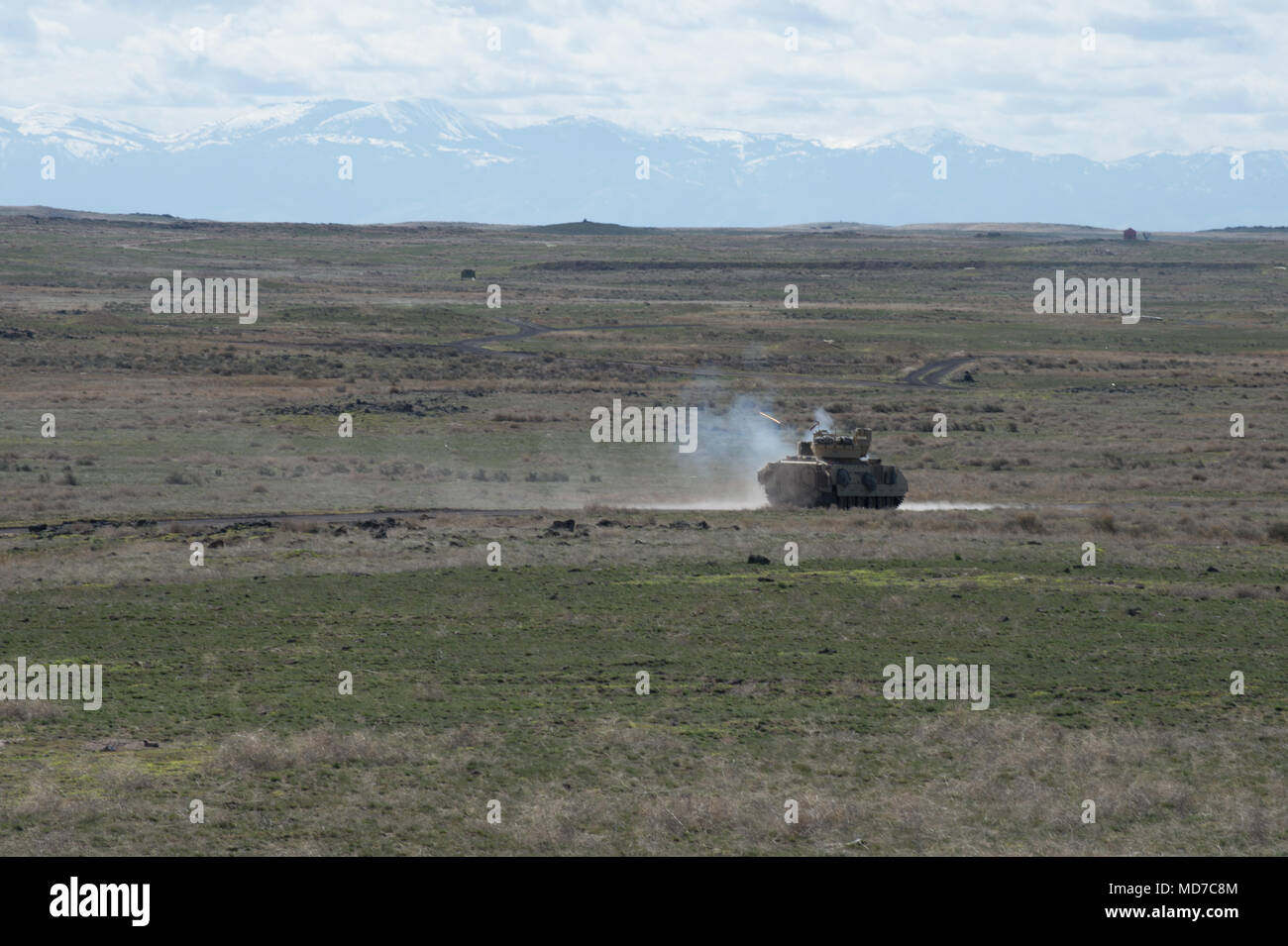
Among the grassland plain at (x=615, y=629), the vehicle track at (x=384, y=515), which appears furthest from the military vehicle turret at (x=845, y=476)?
the grassland plain at (x=615, y=629)

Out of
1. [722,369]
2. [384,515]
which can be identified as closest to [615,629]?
[384,515]

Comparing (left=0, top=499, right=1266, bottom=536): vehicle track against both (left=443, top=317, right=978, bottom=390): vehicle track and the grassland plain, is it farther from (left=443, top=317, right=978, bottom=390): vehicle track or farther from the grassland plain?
(left=443, top=317, right=978, bottom=390): vehicle track

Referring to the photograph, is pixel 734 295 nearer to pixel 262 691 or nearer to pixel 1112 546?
pixel 1112 546

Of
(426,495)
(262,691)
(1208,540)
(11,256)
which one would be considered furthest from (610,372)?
(11,256)

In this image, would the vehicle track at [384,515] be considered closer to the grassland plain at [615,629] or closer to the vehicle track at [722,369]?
the grassland plain at [615,629]

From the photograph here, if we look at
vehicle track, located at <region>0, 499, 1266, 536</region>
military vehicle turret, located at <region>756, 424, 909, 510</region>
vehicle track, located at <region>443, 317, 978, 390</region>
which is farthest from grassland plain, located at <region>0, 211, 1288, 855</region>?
vehicle track, located at <region>443, 317, 978, 390</region>
